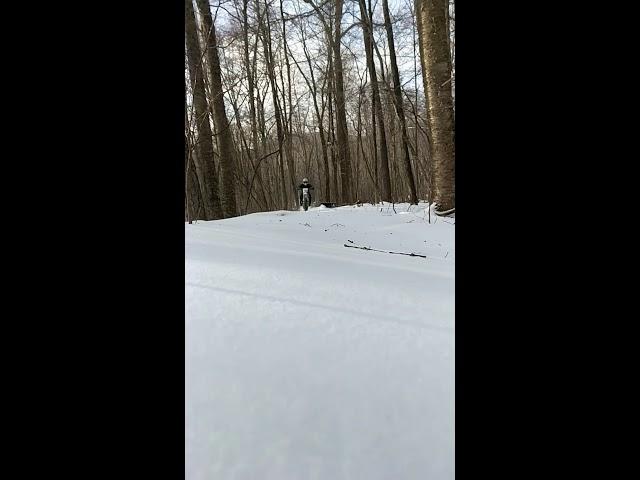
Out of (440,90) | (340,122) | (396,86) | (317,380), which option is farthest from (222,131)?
(317,380)

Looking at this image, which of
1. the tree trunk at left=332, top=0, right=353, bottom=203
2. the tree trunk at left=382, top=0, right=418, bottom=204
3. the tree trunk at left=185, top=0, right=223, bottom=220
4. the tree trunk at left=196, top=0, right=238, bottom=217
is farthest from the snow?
the tree trunk at left=332, top=0, right=353, bottom=203

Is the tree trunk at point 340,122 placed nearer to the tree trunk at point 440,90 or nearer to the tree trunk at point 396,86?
the tree trunk at point 396,86

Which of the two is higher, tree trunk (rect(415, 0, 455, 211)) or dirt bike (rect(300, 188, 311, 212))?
tree trunk (rect(415, 0, 455, 211))

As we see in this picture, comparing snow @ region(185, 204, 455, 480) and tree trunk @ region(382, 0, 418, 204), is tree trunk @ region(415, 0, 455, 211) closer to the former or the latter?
snow @ region(185, 204, 455, 480)

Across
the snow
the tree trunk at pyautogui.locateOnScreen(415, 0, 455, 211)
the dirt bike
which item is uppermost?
the tree trunk at pyautogui.locateOnScreen(415, 0, 455, 211)

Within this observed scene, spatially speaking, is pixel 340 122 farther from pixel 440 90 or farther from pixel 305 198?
pixel 440 90

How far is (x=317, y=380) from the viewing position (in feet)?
2.27

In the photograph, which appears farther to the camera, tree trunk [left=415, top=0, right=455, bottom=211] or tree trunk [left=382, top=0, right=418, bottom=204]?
tree trunk [left=382, top=0, right=418, bottom=204]

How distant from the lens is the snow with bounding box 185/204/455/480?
55 cm

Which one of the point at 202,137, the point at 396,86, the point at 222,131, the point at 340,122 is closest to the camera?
the point at 202,137
